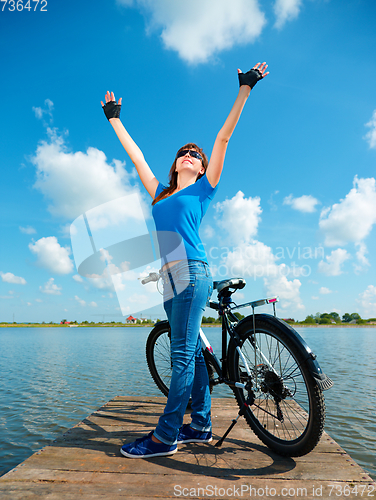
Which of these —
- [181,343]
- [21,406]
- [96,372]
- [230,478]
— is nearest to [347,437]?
[230,478]

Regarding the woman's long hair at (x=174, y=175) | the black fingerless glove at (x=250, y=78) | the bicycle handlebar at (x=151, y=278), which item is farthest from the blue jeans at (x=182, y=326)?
the black fingerless glove at (x=250, y=78)

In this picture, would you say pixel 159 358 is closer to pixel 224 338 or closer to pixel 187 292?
pixel 224 338

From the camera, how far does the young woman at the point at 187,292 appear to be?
2244mm

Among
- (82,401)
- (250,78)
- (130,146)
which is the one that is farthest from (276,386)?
(82,401)

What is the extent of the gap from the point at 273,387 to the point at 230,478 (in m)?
0.70

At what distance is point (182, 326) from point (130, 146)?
1.79 meters

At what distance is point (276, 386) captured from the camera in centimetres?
236

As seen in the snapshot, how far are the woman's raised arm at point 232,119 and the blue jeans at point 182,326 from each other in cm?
75

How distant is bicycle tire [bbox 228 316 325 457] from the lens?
205 cm

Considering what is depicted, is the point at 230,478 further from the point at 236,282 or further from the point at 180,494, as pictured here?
the point at 236,282

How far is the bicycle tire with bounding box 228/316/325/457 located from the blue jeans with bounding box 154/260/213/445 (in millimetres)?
518

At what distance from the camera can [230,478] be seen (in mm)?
1930

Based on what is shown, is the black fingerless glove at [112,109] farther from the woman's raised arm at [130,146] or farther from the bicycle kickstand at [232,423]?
the bicycle kickstand at [232,423]

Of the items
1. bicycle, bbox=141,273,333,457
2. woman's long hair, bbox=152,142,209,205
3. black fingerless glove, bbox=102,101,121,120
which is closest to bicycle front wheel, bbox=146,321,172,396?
bicycle, bbox=141,273,333,457
